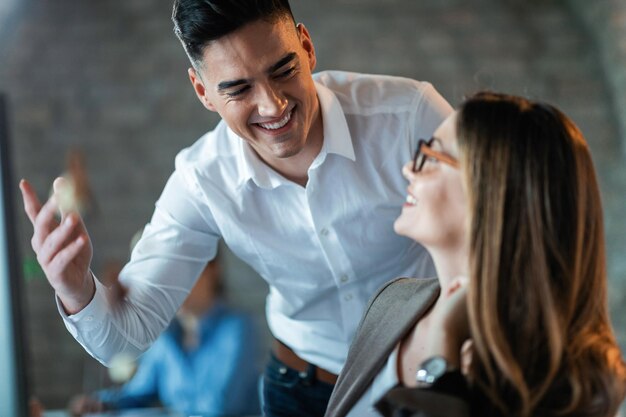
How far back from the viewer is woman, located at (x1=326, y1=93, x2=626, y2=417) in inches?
50.9

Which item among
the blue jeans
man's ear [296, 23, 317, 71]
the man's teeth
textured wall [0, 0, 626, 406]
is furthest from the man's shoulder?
textured wall [0, 0, 626, 406]

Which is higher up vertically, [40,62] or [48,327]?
[40,62]

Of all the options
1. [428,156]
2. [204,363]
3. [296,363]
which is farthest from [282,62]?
[204,363]

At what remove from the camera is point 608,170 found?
4.15 m

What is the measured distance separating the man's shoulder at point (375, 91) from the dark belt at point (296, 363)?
61cm

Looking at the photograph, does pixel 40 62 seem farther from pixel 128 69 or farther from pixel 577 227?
pixel 577 227

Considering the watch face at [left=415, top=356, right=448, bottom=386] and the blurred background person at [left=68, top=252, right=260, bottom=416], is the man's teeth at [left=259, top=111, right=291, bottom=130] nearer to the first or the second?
the watch face at [left=415, top=356, right=448, bottom=386]

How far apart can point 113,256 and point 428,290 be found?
9.84 ft

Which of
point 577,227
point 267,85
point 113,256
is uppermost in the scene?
point 267,85

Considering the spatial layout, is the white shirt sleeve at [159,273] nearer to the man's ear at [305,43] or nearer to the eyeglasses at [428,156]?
the man's ear at [305,43]

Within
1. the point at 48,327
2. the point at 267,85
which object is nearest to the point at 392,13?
the point at 48,327

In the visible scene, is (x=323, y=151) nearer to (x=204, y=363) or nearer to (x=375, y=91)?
(x=375, y=91)

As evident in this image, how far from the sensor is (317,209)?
6.28 ft

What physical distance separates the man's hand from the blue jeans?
2.28 feet
